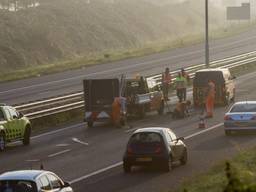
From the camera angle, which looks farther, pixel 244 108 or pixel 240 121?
pixel 244 108

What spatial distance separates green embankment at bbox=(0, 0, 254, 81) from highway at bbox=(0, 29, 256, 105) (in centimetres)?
249

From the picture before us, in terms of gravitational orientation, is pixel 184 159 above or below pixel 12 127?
below

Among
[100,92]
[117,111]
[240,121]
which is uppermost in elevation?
[100,92]

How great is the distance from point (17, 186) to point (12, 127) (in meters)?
16.6

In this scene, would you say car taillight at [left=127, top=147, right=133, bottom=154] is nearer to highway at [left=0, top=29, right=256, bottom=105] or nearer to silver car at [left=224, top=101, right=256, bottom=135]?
silver car at [left=224, top=101, right=256, bottom=135]

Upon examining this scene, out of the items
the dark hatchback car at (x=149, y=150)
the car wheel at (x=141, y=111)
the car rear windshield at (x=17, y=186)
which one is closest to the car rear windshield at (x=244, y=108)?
the car wheel at (x=141, y=111)

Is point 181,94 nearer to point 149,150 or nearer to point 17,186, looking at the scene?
point 149,150

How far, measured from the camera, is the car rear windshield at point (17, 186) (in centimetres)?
1553

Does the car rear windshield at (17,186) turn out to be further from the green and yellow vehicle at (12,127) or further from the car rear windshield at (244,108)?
the car rear windshield at (244,108)

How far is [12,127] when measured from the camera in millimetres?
32000

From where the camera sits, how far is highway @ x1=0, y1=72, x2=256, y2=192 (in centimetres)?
2353

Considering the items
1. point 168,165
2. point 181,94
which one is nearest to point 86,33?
point 181,94

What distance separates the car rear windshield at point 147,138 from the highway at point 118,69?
27.7m

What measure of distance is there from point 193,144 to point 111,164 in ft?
17.0
